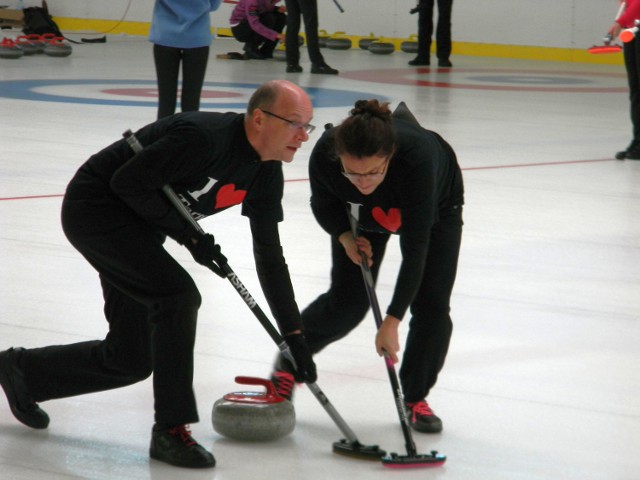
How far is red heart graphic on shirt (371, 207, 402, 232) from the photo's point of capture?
3.27m

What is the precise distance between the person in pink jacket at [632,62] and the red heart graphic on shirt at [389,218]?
497 cm

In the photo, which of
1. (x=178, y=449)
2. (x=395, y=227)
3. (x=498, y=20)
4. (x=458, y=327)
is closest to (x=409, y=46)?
(x=498, y=20)

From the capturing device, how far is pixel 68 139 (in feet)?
28.1

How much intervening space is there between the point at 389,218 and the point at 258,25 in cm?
1330

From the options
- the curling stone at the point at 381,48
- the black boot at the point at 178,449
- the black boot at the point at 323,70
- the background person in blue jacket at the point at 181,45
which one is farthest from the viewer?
the curling stone at the point at 381,48

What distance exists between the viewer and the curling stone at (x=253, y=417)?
3.13 m

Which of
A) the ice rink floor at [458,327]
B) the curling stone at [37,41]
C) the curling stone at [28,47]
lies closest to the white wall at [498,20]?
the curling stone at [37,41]

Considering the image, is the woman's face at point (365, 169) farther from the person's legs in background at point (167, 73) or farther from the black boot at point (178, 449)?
the person's legs in background at point (167, 73)

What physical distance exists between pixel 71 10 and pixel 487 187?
53.2 feet

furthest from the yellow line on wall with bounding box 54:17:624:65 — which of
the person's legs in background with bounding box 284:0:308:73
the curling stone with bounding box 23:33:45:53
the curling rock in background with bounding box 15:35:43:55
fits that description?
the person's legs in background with bounding box 284:0:308:73

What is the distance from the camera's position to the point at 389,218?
330 cm

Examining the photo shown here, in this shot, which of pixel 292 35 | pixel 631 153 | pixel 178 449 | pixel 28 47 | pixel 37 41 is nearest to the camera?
pixel 178 449

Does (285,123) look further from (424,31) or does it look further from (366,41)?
(366,41)

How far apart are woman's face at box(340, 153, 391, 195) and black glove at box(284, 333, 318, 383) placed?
452 mm
